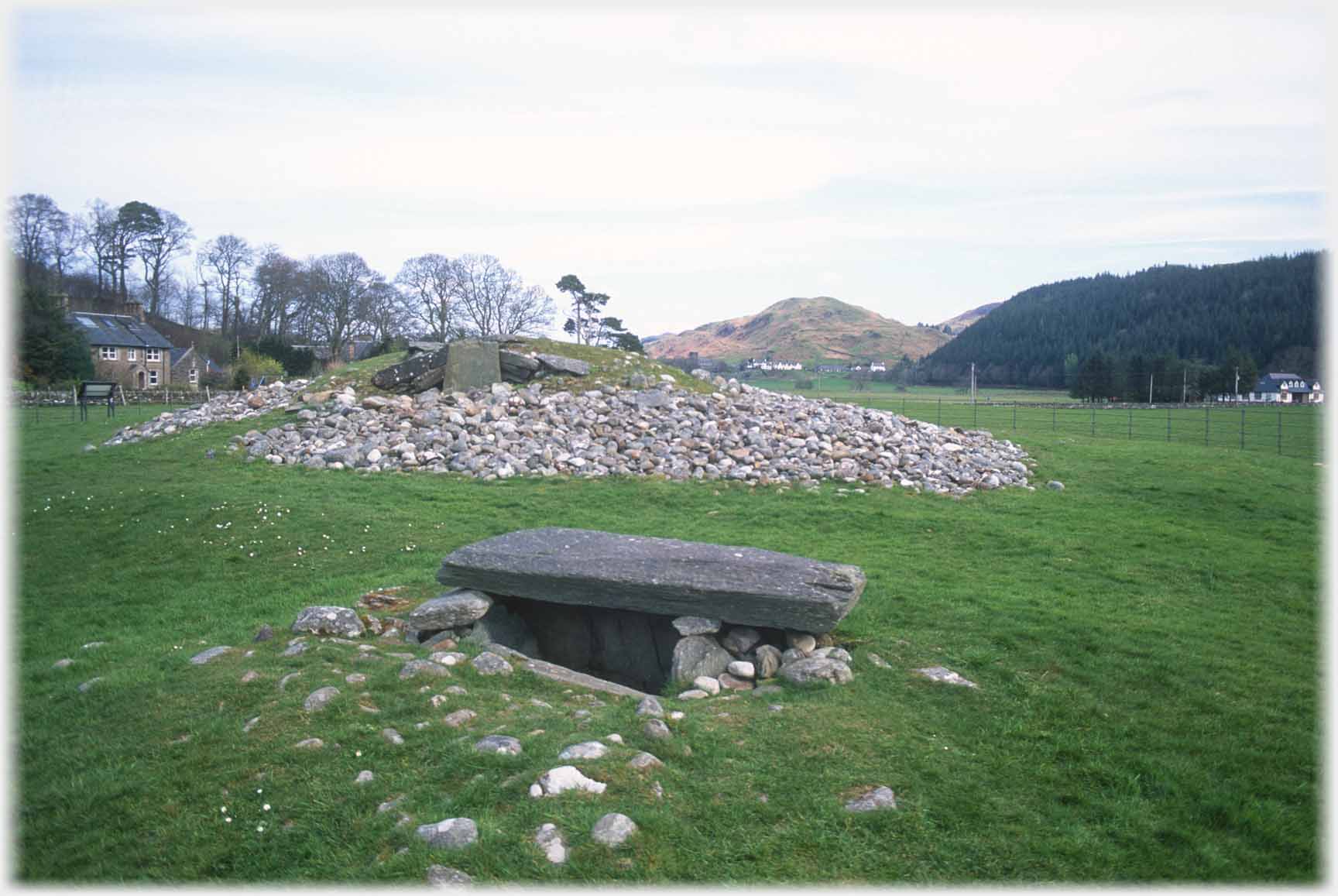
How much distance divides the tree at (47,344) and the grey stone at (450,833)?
55227 mm

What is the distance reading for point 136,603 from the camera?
11.5 m

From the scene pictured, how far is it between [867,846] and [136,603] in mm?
10644

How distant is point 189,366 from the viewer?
247ft

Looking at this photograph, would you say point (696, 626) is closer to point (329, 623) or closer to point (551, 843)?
point (329, 623)

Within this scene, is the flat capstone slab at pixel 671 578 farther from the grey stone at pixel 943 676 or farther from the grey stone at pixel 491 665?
the grey stone at pixel 491 665

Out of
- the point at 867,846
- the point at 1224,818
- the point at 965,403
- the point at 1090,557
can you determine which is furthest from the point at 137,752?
the point at 965,403

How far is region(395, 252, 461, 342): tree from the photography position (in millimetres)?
60219

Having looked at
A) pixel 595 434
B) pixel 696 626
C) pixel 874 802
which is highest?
pixel 595 434

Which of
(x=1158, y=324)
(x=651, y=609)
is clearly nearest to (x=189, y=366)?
(x=651, y=609)

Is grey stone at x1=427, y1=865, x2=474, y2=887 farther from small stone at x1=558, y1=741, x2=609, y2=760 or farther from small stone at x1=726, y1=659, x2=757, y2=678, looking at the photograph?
small stone at x1=726, y1=659, x2=757, y2=678

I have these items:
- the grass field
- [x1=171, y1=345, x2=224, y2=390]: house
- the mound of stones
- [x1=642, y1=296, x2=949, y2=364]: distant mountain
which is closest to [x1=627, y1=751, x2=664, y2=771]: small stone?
the grass field

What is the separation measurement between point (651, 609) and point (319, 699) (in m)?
3.46

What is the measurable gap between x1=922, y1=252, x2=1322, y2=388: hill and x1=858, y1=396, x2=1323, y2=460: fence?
19789 millimetres

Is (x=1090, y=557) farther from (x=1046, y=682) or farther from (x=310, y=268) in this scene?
(x=310, y=268)
